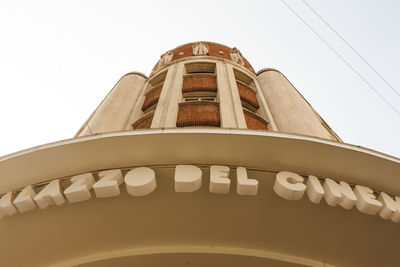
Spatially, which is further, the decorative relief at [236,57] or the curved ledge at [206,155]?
the decorative relief at [236,57]

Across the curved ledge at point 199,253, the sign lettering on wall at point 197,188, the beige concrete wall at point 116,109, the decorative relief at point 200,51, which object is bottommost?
the curved ledge at point 199,253

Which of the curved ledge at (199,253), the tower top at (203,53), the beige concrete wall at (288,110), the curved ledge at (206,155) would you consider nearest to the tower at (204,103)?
the beige concrete wall at (288,110)

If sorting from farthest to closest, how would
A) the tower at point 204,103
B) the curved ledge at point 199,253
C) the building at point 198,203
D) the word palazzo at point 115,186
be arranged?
1. the tower at point 204,103
2. the curved ledge at point 199,253
3. the building at point 198,203
4. the word palazzo at point 115,186

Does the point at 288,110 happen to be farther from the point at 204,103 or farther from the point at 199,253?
the point at 199,253

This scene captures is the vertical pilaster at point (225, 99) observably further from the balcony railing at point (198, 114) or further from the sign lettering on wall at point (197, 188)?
the sign lettering on wall at point (197, 188)

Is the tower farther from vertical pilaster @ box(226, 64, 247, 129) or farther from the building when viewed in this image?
the building

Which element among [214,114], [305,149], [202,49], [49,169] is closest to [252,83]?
[202,49]

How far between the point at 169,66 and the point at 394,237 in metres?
12.2

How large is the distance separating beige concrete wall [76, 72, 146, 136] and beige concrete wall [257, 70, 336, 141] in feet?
19.4

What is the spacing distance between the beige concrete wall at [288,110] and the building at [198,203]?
515cm

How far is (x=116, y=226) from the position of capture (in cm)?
421

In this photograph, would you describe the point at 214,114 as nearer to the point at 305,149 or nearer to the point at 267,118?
the point at 267,118

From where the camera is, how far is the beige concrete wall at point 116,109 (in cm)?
956

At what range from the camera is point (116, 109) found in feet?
36.4
